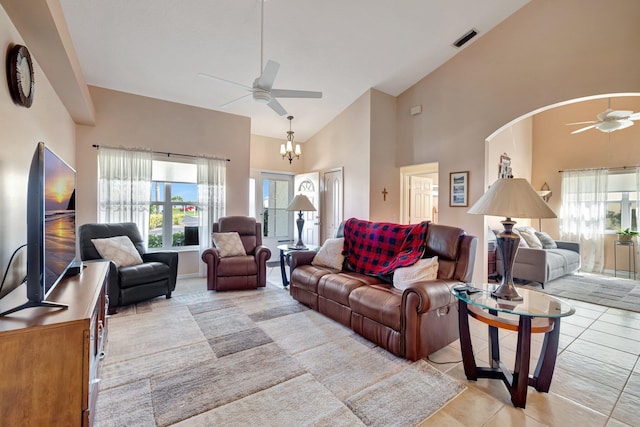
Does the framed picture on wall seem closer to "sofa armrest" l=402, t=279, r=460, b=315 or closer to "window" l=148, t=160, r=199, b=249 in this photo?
"sofa armrest" l=402, t=279, r=460, b=315

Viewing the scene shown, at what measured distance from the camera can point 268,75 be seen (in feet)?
8.71

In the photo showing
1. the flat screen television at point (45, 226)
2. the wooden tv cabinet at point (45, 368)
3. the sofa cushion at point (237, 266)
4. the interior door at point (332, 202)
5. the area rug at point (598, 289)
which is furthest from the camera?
the interior door at point (332, 202)

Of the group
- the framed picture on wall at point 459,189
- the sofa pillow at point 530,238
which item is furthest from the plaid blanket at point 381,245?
the sofa pillow at point 530,238

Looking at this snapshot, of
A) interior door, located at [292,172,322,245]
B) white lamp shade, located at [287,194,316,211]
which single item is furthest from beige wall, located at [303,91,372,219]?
Result: white lamp shade, located at [287,194,316,211]

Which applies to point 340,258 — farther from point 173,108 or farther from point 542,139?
point 542,139

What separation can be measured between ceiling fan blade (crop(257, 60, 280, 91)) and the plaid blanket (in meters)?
1.91

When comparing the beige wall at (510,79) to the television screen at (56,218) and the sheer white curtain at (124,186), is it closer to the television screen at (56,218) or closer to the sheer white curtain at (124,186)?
the sheer white curtain at (124,186)

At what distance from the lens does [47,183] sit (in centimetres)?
150

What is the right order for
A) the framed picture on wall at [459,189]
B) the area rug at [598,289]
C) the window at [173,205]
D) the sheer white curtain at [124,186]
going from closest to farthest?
1. the area rug at [598,289]
2. the sheer white curtain at [124,186]
3. the framed picture on wall at [459,189]
4. the window at [173,205]

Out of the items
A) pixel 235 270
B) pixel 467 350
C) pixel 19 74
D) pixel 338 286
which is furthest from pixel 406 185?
pixel 19 74

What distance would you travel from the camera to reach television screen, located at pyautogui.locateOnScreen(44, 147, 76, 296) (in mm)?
1465

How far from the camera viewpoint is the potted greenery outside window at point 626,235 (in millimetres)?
5151

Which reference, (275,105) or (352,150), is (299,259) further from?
(352,150)

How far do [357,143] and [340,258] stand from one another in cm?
249
